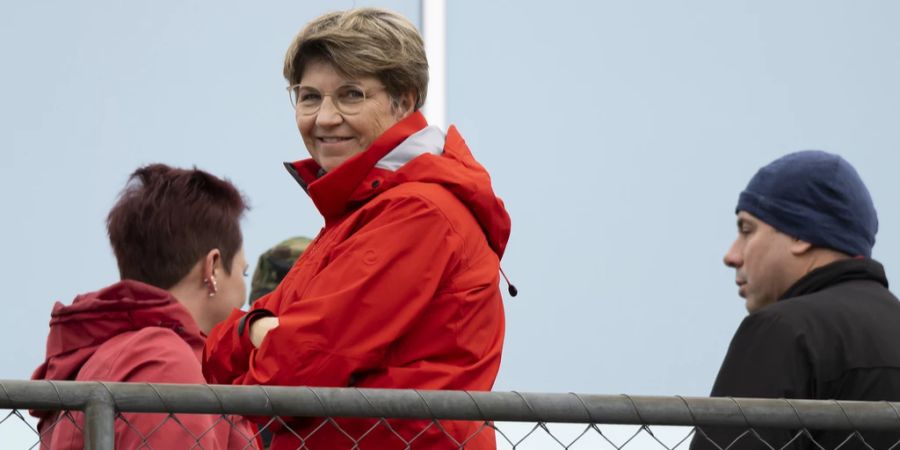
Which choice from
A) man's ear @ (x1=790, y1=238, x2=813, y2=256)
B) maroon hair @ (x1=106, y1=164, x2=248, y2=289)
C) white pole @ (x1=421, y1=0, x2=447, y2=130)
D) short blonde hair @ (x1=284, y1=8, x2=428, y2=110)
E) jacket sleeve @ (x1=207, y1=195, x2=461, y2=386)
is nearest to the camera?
jacket sleeve @ (x1=207, y1=195, x2=461, y2=386)

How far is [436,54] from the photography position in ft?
17.0

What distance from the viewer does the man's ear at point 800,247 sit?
2.85 m

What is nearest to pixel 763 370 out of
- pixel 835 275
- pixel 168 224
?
pixel 835 275

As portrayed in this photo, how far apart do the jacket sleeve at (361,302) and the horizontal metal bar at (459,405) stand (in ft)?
0.61

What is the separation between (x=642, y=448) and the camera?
5145mm

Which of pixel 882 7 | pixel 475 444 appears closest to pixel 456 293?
pixel 475 444

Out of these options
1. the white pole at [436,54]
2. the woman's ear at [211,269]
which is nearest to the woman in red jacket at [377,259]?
the woman's ear at [211,269]

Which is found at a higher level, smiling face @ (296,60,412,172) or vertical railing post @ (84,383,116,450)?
smiling face @ (296,60,412,172)

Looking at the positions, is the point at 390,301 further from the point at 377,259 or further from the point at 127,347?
the point at 127,347

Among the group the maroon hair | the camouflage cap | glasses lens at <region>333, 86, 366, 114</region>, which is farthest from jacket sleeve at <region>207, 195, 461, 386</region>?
the camouflage cap

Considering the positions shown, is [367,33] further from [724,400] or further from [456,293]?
[724,400]

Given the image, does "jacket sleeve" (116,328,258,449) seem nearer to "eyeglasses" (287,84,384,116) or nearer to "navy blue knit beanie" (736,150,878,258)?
"eyeglasses" (287,84,384,116)

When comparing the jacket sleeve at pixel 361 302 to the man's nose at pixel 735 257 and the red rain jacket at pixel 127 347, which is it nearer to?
the red rain jacket at pixel 127 347

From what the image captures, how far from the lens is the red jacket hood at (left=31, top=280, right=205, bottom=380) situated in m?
2.90
